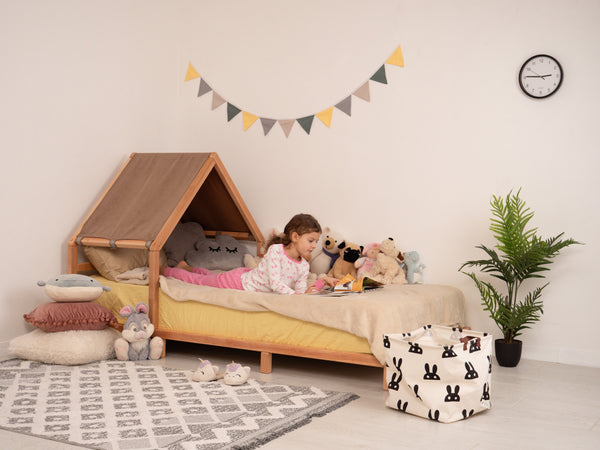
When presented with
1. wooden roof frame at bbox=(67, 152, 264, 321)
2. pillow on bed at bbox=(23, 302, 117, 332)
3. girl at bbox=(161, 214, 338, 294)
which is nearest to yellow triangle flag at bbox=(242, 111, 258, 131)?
wooden roof frame at bbox=(67, 152, 264, 321)

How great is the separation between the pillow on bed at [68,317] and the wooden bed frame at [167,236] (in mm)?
A: 315

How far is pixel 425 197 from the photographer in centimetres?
438

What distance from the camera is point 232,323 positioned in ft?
12.2

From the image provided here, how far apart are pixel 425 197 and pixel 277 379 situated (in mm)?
1696

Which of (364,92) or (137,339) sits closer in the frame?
(137,339)

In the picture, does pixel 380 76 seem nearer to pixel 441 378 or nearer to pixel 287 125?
pixel 287 125

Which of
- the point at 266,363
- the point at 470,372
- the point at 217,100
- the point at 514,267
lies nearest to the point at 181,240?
the point at 217,100

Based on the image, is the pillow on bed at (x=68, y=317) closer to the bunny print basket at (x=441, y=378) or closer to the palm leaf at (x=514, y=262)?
the bunny print basket at (x=441, y=378)

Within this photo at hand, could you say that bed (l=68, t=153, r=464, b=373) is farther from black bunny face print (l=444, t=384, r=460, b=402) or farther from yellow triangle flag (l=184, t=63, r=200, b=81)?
yellow triangle flag (l=184, t=63, r=200, b=81)

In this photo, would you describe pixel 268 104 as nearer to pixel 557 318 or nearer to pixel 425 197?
pixel 425 197

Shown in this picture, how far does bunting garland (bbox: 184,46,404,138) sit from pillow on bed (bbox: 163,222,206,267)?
34.3 inches

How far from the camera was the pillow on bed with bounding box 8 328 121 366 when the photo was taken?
11.8 ft

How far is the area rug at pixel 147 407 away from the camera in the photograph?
7.97ft

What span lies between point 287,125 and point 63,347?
7.41 feet
